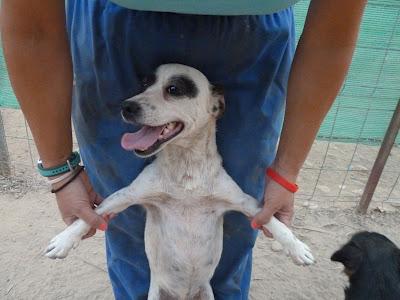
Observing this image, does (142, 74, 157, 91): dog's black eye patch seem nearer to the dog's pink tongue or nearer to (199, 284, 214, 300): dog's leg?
the dog's pink tongue

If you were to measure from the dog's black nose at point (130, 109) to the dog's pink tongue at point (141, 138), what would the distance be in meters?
0.10

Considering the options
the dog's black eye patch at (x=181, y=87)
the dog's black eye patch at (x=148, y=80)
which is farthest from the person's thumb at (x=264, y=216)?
the dog's black eye patch at (x=148, y=80)

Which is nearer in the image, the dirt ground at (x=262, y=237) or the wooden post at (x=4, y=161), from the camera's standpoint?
the dirt ground at (x=262, y=237)

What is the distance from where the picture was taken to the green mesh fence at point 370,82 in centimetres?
307

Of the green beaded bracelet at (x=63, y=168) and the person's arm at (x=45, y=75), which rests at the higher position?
the person's arm at (x=45, y=75)

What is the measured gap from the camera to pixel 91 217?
5.07 feet

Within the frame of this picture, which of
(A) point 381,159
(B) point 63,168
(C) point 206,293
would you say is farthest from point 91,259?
(A) point 381,159

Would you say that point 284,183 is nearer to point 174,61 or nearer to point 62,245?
point 174,61

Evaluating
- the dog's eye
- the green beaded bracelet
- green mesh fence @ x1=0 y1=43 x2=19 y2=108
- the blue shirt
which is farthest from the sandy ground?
the blue shirt

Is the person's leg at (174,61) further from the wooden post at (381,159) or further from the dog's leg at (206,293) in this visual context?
the wooden post at (381,159)

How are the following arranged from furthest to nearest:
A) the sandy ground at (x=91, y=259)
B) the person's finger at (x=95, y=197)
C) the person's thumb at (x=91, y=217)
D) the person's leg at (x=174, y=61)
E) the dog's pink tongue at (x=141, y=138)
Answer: the sandy ground at (x=91, y=259)
the person's finger at (x=95, y=197)
the person's thumb at (x=91, y=217)
the dog's pink tongue at (x=141, y=138)
the person's leg at (x=174, y=61)

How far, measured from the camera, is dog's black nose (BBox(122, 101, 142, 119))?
4.47ft

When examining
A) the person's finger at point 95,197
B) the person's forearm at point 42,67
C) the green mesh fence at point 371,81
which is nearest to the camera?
the person's forearm at point 42,67

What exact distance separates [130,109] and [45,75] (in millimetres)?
270
